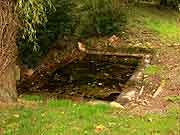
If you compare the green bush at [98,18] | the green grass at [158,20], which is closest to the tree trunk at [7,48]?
the green bush at [98,18]

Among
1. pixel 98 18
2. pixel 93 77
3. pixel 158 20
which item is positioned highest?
pixel 98 18

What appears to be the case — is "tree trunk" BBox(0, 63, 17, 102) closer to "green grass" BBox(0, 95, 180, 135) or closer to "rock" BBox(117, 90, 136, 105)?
"green grass" BBox(0, 95, 180, 135)

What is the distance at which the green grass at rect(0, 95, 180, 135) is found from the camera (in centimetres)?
773

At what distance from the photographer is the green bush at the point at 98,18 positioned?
18.0 metres

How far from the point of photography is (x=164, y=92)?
11.1 meters

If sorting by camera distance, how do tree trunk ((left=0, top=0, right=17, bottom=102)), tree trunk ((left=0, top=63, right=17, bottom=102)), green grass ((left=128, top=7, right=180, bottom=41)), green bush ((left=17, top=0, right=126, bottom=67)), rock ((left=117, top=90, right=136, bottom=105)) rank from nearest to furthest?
tree trunk ((left=0, top=0, right=17, bottom=102)) → tree trunk ((left=0, top=63, right=17, bottom=102)) → rock ((left=117, top=90, right=136, bottom=105)) → green bush ((left=17, top=0, right=126, bottom=67)) → green grass ((left=128, top=7, right=180, bottom=41))

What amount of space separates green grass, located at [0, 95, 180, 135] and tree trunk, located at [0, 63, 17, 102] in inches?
16.8

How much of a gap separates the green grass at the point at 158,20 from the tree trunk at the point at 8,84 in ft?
33.8

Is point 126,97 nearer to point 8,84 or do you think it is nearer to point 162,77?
point 162,77

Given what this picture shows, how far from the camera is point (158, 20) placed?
20969 millimetres

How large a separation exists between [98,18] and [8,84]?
914cm

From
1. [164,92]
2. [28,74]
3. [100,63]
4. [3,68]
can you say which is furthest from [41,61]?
[3,68]

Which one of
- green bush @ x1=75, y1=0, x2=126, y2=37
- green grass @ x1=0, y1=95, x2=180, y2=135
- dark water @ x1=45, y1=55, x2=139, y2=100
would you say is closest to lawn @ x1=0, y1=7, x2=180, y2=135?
green grass @ x1=0, y1=95, x2=180, y2=135

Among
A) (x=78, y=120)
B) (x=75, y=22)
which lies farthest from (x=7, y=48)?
(x=75, y=22)
